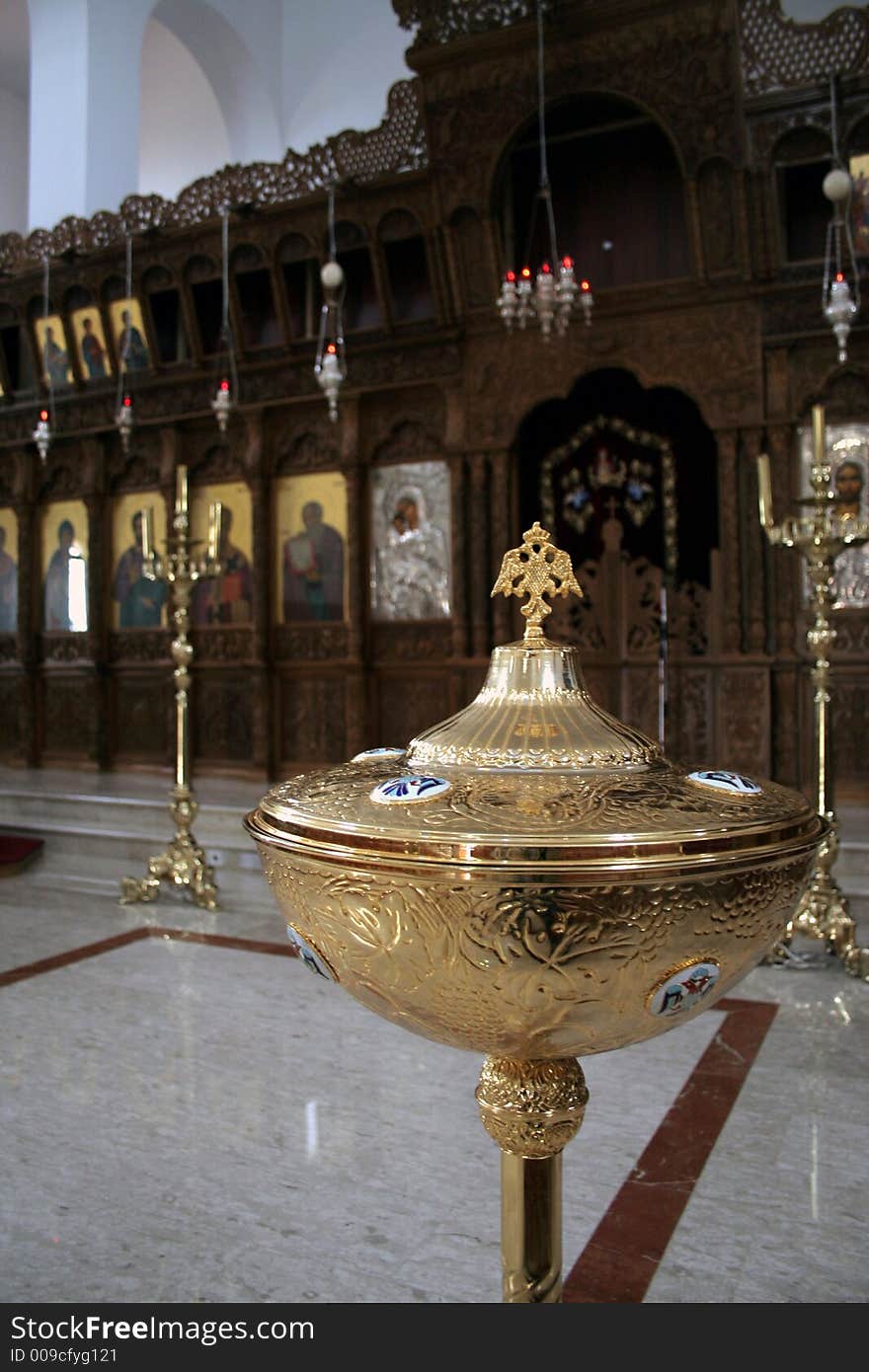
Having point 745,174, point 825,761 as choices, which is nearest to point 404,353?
point 745,174

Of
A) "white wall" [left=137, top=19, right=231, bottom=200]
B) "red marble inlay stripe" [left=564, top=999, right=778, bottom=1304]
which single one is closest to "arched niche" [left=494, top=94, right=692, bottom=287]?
"red marble inlay stripe" [left=564, top=999, right=778, bottom=1304]

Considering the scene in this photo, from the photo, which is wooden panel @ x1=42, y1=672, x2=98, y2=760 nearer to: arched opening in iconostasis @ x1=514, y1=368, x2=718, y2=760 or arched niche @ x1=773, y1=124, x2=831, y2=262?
arched opening in iconostasis @ x1=514, y1=368, x2=718, y2=760

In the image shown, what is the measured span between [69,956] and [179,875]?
1.08 metres

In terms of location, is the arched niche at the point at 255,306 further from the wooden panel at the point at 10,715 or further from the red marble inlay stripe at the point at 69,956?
the red marble inlay stripe at the point at 69,956

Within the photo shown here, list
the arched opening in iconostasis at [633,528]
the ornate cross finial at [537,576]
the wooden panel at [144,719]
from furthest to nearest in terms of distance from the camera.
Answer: the wooden panel at [144,719] < the arched opening in iconostasis at [633,528] < the ornate cross finial at [537,576]

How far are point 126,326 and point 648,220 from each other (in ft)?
14.4

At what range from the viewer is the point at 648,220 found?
7.42m

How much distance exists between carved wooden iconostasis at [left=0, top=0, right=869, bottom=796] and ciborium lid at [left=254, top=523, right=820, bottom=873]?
5.54 metres

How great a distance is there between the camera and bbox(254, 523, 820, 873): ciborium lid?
1157 millimetres

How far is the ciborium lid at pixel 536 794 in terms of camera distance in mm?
1157

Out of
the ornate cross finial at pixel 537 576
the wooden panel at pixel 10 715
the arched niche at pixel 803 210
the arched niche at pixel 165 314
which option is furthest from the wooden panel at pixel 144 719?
the ornate cross finial at pixel 537 576

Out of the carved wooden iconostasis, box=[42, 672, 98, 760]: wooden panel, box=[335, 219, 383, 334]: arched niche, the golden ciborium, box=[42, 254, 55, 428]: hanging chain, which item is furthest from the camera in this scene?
box=[42, 672, 98, 760]: wooden panel

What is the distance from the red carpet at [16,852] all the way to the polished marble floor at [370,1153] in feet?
9.16

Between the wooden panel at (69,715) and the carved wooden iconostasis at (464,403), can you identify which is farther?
the wooden panel at (69,715)
